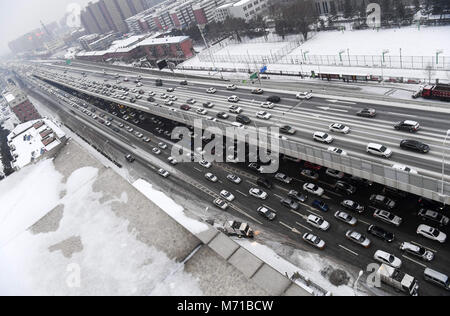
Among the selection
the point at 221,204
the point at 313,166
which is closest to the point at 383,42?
the point at 313,166

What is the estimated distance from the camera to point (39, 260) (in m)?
35.0

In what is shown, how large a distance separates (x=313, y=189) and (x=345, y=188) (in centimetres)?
522

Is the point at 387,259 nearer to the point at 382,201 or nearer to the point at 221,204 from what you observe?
the point at 382,201

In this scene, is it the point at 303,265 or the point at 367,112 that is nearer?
the point at 303,265

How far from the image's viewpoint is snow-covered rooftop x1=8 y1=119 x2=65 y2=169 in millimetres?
87000

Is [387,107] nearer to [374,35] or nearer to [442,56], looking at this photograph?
[442,56]

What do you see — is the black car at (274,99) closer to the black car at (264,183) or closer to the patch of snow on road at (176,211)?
the black car at (264,183)

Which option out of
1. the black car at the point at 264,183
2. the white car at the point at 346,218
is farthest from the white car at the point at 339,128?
the black car at the point at 264,183

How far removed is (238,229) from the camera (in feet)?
159

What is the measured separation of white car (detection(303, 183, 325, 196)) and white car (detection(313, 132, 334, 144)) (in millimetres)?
7939

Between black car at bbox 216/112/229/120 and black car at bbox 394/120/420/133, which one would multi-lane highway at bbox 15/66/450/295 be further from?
black car at bbox 394/120/420/133

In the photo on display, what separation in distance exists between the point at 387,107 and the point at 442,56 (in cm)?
3884

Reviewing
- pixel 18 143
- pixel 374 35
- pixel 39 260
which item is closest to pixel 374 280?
pixel 39 260
